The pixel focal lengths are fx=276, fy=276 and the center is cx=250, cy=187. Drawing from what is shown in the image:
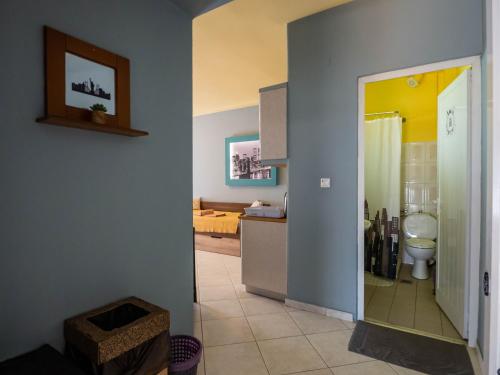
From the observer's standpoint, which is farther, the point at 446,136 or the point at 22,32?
the point at 446,136

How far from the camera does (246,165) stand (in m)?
5.50

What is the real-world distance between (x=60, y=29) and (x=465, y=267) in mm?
2883

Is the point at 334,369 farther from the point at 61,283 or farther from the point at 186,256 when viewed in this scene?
the point at 61,283

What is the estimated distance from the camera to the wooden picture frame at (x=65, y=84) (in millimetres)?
1125

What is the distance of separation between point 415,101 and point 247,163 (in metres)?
2.96

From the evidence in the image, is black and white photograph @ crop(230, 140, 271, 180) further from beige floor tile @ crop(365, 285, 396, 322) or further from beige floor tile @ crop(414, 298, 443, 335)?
beige floor tile @ crop(414, 298, 443, 335)

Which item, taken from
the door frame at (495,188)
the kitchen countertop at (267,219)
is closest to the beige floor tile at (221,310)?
the kitchen countertop at (267,219)

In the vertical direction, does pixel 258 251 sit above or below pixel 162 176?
below

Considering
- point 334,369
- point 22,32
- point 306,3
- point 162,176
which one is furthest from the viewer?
point 306,3

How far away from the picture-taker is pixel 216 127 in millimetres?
6000

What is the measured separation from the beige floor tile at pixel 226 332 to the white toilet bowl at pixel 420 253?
2.16 metres

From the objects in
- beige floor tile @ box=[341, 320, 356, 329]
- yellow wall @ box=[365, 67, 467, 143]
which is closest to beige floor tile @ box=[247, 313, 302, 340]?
beige floor tile @ box=[341, 320, 356, 329]

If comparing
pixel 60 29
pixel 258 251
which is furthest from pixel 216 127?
pixel 60 29

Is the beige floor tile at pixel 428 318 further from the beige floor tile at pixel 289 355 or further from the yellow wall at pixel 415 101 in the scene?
the yellow wall at pixel 415 101
